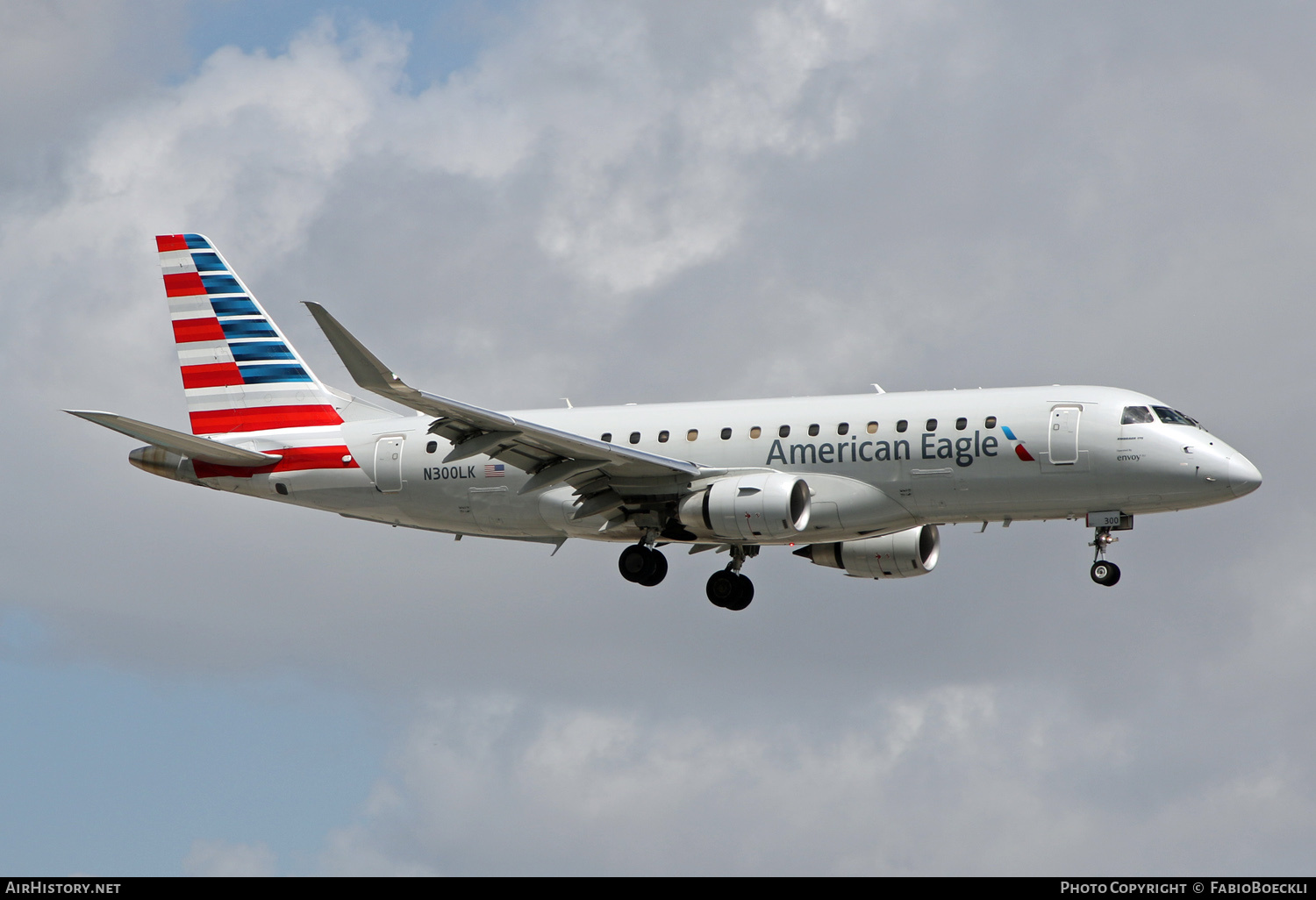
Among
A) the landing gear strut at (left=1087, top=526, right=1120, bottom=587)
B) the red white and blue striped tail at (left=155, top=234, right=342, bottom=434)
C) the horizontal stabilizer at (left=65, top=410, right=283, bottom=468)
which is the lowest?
the landing gear strut at (left=1087, top=526, right=1120, bottom=587)

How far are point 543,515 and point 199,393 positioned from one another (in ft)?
40.4

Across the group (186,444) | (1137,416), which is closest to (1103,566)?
(1137,416)

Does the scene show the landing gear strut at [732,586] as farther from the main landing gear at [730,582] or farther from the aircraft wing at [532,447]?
the aircraft wing at [532,447]

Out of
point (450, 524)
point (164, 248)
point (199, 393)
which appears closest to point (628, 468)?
point (450, 524)

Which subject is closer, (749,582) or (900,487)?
(900,487)

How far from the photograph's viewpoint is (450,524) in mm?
50906

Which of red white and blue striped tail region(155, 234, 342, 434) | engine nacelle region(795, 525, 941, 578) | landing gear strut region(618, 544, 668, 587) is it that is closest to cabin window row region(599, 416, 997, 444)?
landing gear strut region(618, 544, 668, 587)

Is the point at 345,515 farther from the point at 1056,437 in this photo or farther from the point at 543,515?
the point at 1056,437

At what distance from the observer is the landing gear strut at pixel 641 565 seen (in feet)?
160

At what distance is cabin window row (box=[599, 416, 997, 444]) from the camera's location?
148 ft

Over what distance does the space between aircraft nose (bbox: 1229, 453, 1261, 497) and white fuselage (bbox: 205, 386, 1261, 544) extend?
0.04 meters

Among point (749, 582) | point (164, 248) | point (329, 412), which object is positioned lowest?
point (749, 582)

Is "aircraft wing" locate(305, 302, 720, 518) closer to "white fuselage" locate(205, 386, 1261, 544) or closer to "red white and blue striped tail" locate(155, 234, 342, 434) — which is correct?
"white fuselage" locate(205, 386, 1261, 544)

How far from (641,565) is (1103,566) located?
39.9 feet
